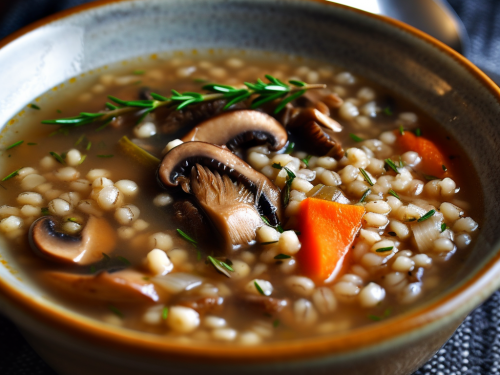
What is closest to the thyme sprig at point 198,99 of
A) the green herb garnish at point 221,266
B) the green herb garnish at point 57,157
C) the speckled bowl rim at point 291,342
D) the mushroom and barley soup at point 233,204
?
the mushroom and barley soup at point 233,204

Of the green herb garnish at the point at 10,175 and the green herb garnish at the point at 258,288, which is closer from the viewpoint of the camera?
the green herb garnish at the point at 258,288

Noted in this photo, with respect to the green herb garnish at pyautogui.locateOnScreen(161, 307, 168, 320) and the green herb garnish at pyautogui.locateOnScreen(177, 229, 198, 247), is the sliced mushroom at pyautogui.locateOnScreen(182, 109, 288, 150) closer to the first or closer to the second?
the green herb garnish at pyautogui.locateOnScreen(177, 229, 198, 247)

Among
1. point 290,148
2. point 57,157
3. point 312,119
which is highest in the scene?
point 57,157

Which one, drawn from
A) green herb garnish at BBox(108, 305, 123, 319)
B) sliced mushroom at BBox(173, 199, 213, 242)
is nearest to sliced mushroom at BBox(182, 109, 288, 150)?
sliced mushroom at BBox(173, 199, 213, 242)

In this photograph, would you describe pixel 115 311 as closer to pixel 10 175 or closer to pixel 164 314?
pixel 164 314

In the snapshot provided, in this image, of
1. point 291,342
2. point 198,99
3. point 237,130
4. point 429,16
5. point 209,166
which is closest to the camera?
point 291,342

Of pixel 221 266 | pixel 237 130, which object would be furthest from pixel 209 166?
pixel 221 266

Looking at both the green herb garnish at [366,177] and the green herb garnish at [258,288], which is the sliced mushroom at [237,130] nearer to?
the green herb garnish at [366,177]
